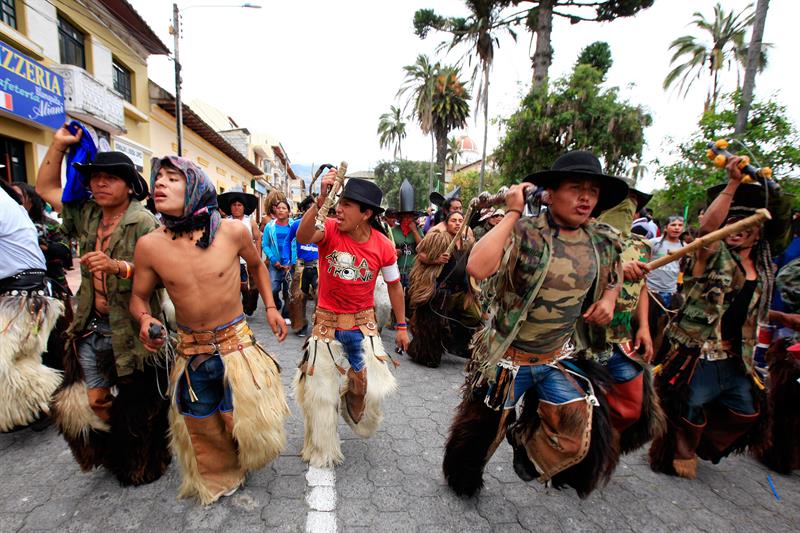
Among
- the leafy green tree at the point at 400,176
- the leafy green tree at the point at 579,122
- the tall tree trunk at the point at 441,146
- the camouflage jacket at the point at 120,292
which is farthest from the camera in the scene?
the leafy green tree at the point at 400,176

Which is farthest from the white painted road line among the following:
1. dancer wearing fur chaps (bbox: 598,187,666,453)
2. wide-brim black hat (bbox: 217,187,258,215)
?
wide-brim black hat (bbox: 217,187,258,215)

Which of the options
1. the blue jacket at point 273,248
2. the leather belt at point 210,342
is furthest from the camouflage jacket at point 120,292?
the blue jacket at point 273,248

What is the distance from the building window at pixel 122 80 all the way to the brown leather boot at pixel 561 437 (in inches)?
677

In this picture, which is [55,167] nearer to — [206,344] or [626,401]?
[206,344]

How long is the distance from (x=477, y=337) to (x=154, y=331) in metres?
2.00

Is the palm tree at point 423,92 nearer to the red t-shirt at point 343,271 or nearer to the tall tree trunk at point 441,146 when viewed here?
the tall tree trunk at point 441,146

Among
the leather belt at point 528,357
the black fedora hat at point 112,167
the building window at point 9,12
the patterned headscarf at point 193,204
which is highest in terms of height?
the building window at point 9,12

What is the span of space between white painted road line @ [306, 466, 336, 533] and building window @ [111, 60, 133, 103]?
53.3 ft

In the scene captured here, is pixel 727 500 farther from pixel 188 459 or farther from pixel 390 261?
pixel 188 459

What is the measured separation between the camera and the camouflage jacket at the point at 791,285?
3160mm

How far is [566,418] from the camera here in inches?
89.7

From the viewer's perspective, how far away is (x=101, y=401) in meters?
2.64

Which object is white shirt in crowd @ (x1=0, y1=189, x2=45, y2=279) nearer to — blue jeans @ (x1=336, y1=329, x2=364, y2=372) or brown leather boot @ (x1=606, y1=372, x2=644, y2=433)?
blue jeans @ (x1=336, y1=329, x2=364, y2=372)

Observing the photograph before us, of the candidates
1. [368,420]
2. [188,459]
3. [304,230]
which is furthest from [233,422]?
[304,230]
